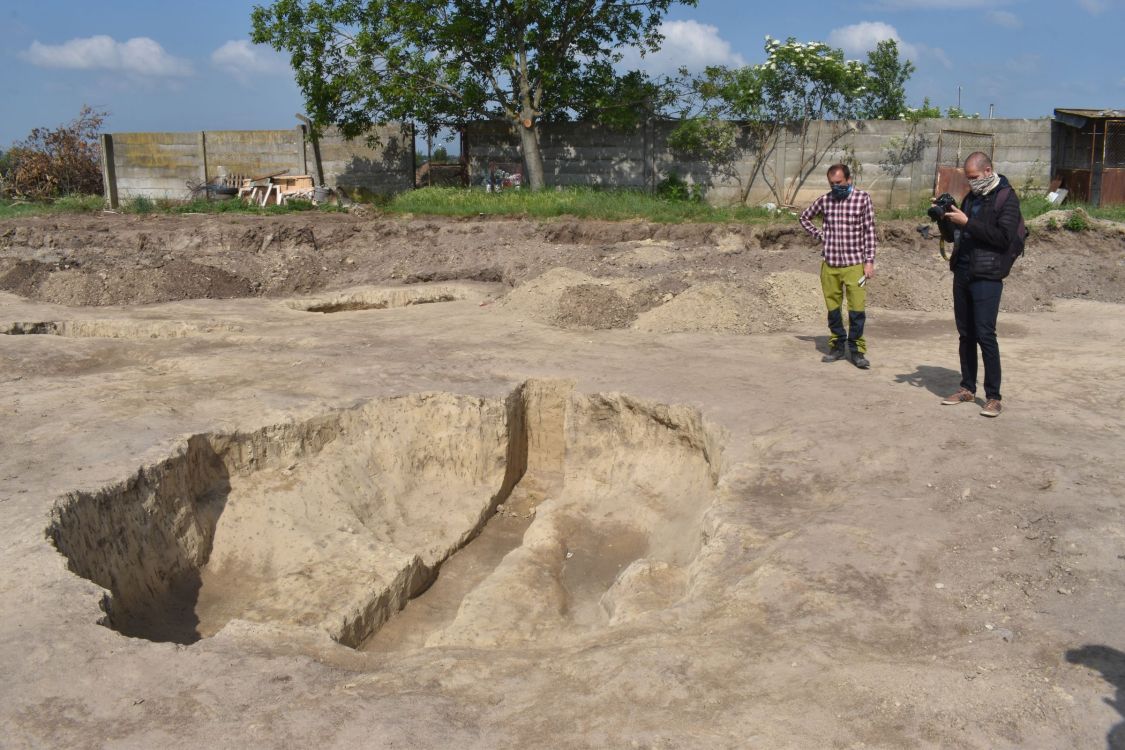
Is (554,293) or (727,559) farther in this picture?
(554,293)

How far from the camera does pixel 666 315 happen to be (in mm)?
9914

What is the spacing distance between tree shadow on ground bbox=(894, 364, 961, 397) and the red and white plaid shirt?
3.32 feet

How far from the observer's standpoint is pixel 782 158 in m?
17.5

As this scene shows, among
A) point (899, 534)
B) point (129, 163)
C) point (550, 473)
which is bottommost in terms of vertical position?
Answer: point (550, 473)

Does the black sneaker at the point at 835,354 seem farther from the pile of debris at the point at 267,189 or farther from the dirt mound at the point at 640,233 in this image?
the pile of debris at the point at 267,189

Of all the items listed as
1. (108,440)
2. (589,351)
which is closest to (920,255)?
(589,351)

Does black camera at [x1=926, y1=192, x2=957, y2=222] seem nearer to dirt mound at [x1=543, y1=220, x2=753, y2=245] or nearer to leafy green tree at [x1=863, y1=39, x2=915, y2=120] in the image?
dirt mound at [x1=543, y1=220, x2=753, y2=245]

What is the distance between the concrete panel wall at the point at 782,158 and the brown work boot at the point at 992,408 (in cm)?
1176

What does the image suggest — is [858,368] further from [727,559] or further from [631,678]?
[631,678]

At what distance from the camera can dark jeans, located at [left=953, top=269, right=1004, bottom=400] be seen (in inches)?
242

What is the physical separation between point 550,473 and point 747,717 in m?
5.06

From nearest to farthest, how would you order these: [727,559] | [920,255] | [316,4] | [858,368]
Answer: [727,559], [858,368], [920,255], [316,4]

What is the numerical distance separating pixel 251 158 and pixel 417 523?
Answer: 46.7 feet

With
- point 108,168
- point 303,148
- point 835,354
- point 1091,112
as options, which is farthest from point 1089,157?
point 108,168
